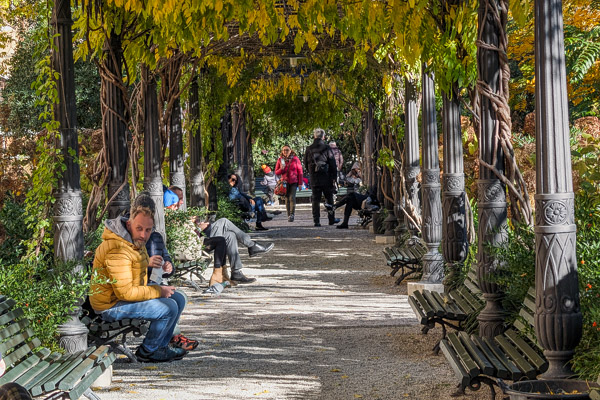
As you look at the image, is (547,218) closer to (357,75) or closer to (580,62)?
(580,62)

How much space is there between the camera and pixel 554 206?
4.84 m

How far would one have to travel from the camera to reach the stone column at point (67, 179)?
654 cm

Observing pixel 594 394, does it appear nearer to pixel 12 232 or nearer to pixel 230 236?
pixel 12 232

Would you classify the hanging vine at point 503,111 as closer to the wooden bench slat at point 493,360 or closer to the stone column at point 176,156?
the wooden bench slat at point 493,360

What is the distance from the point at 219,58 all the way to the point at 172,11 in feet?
25.9

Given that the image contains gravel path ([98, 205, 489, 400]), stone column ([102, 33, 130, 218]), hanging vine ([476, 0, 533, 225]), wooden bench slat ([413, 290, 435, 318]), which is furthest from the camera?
stone column ([102, 33, 130, 218])

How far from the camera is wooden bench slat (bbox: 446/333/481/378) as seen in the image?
501 cm

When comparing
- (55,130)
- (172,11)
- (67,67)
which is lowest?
(55,130)

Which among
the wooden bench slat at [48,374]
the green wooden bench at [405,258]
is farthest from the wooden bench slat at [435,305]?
the green wooden bench at [405,258]

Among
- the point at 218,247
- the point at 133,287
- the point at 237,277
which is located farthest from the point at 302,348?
the point at 237,277

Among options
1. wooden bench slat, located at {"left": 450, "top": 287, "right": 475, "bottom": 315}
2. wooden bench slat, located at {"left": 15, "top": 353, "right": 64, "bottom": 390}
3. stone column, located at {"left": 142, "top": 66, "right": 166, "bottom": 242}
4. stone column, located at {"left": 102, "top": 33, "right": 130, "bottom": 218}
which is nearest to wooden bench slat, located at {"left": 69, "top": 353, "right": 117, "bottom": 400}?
wooden bench slat, located at {"left": 15, "top": 353, "right": 64, "bottom": 390}

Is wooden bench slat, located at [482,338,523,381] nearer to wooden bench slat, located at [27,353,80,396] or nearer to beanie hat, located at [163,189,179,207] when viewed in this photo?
wooden bench slat, located at [27,353,80,396]

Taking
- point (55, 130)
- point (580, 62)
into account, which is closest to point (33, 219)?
point (55, 130)

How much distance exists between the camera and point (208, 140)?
696 inches
